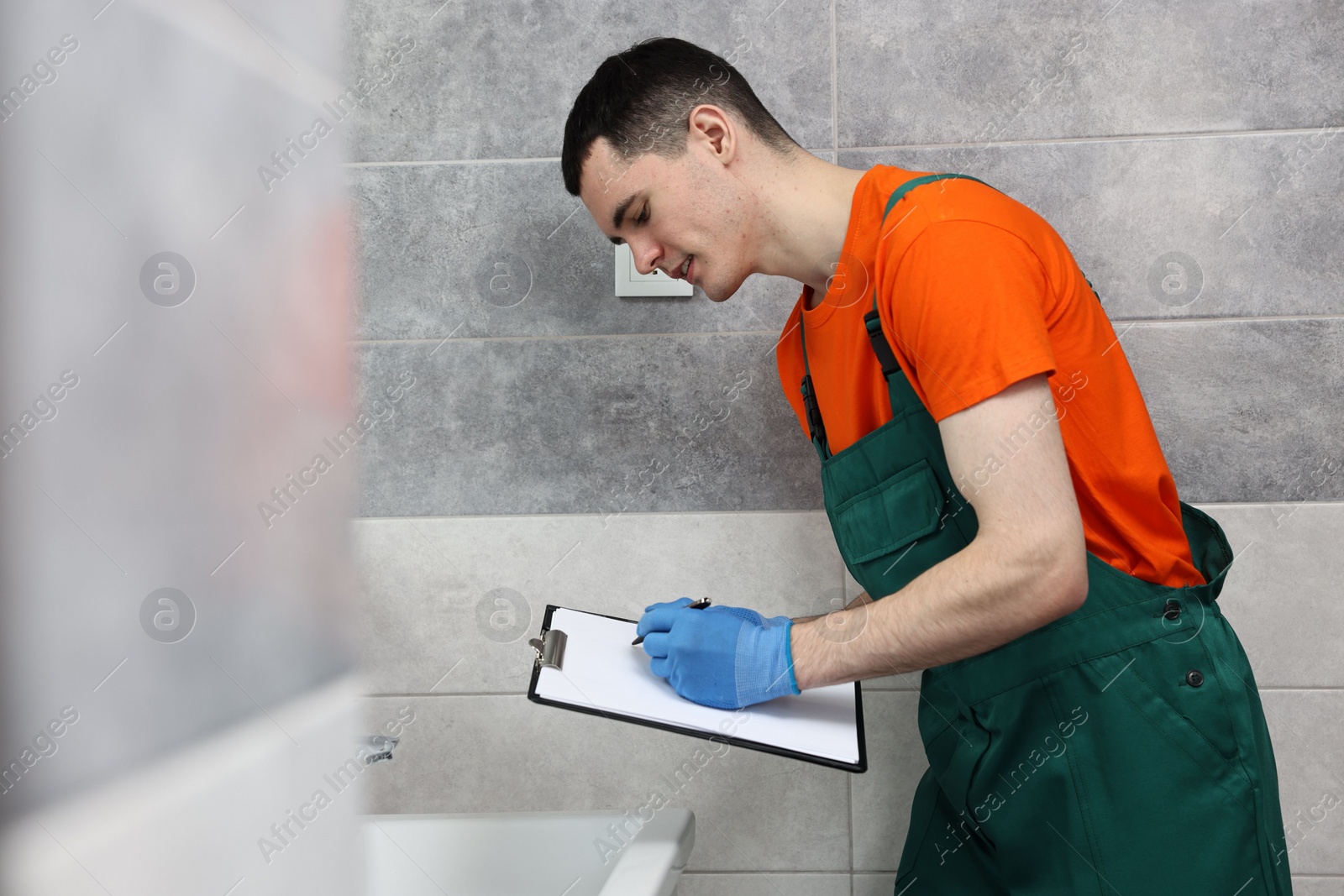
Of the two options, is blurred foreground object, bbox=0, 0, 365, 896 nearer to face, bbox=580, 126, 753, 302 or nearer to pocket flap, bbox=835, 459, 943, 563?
face, bbox=580, 126, 753, 302

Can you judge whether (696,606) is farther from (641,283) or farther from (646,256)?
(641,283)

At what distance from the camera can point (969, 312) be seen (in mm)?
735

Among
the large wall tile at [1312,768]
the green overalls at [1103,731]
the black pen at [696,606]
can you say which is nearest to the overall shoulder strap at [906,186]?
the green overalls at [1103,731]

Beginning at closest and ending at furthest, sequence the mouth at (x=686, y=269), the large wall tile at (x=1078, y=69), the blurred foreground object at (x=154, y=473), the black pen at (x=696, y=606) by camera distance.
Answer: the blurred foreground object at (x=154, y=473)
the black pen at (x=696, y=606)
the mouth at (x=686, y=269)
the large wall tile at (x=1078, y=69)

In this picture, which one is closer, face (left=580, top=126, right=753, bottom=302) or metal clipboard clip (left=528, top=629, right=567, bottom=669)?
metal clipboard clip (left=528, top=629, right=567, bottom=669)

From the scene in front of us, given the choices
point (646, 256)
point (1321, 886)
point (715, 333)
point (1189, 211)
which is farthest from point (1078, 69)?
point (1321, 886)

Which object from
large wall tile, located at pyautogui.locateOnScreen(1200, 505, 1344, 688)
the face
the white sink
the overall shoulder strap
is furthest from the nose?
large wall tile, located at pyautogui.locateOnScreen(1200, 505, 1344, 688)

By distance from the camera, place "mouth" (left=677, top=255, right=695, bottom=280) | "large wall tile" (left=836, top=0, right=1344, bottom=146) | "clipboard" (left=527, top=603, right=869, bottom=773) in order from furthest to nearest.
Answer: "large wall tile" (left=836, top=0, right=1344, bottom=146)
"mouth" (left=677, top=255, right=695, bottom=280)
"clipboard" (left=527, top=603, right=869, bottom=773)

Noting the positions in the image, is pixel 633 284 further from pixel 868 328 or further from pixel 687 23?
pixel 868 328

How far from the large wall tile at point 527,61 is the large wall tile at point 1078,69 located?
74mm

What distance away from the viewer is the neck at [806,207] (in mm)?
957

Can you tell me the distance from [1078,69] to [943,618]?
957 mm

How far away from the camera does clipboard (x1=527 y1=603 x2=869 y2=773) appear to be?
756mm

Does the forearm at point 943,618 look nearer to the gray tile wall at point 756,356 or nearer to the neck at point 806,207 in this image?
the neck at point 806,207
